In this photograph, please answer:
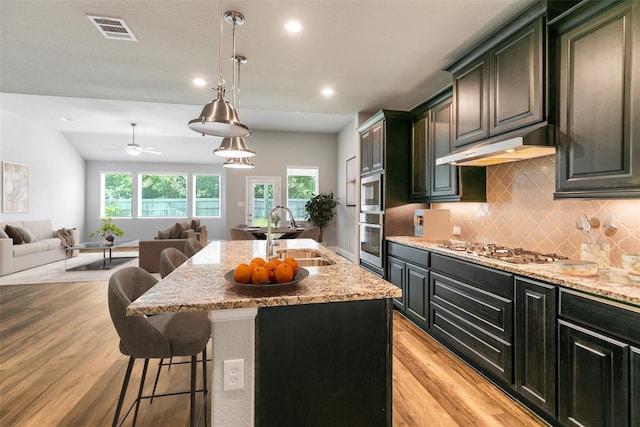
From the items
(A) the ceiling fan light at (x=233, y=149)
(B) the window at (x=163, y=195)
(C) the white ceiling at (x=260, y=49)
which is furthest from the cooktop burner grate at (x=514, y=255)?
(B) the window at (x=163, y=195)

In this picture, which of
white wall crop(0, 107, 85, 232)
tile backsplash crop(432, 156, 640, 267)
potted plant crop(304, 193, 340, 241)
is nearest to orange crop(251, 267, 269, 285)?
tile backsplash crop(432, 156, 640, 267)

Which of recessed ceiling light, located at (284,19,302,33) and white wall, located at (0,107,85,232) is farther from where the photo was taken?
white wall, located at (0,107,85,232)

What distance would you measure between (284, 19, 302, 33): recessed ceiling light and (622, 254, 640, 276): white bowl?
270cm

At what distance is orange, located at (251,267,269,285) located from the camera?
1.34 metres

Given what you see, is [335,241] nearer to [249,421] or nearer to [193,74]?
[193,74]

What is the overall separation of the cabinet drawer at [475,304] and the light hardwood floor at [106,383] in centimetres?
42

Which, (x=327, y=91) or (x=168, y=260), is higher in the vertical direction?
(x=327, y=91)

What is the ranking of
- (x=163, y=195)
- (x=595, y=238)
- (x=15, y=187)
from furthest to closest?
1. (x=163, y=195)
2. (x=15, y=187)
3. (x=595, y=238)

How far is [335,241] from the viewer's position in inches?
327

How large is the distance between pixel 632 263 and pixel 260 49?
3146 millimetres

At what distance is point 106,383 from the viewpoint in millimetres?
2225

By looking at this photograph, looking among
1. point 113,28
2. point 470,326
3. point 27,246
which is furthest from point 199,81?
point 27,246

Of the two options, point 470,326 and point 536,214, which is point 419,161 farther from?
point 470,326

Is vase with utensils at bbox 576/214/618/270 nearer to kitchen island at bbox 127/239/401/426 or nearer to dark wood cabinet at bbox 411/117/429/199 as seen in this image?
kitchen island at bbox 127/239/401/426
